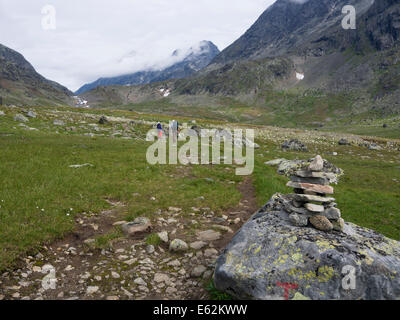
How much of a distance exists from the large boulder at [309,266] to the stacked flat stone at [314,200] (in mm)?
317

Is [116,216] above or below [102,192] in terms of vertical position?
below

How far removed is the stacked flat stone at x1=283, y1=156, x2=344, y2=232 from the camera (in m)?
8.05

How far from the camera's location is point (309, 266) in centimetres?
657

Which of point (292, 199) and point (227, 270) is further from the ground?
point (292, 199)

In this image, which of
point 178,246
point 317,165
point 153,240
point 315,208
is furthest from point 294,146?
point 153,240

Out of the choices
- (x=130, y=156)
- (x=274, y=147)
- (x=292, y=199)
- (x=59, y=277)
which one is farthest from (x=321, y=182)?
(x=274, y=147)

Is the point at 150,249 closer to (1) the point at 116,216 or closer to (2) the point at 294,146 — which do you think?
(1) the point at 116,216

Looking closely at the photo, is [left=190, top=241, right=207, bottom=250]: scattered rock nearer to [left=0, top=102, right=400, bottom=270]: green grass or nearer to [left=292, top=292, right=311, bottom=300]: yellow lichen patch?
[left=0, top=102, right=400, bottom=270]: green grass

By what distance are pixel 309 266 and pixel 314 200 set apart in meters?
2.34

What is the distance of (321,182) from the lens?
8.87 m

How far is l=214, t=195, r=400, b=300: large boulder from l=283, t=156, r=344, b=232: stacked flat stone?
0.32 meters

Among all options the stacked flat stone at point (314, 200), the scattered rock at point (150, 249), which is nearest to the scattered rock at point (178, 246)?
the scattered rock at point (150, 249)
